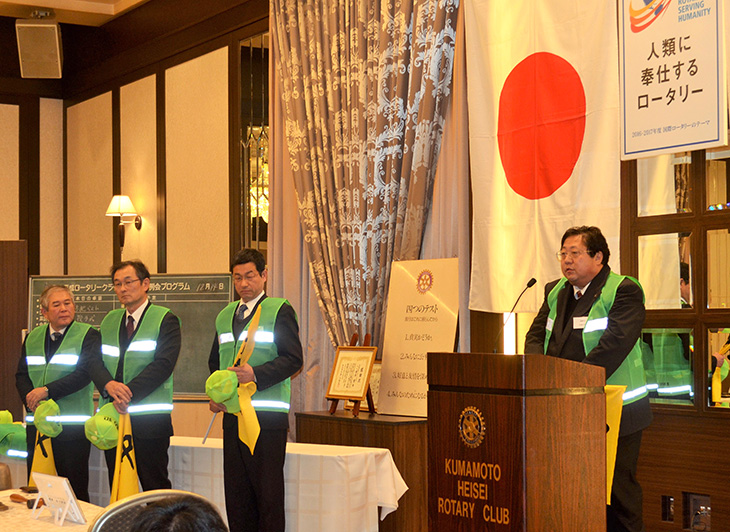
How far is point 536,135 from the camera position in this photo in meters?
4.35

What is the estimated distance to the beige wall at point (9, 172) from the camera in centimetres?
883

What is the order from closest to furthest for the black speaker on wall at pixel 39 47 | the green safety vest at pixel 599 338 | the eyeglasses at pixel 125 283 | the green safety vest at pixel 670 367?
the green safety vest at pixel 599 338, the green safety vest at pixel 670 367, the eyeglasses at pixel 125 283, the black speaker on wall at pixel 39 47

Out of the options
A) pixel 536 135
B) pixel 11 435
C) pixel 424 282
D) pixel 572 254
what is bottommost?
pixel 11 435

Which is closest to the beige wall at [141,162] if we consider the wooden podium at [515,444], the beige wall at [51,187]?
the beige wall at [51,187]

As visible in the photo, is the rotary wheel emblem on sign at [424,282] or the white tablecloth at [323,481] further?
the rotary wheel emblem on sign at [424,282]

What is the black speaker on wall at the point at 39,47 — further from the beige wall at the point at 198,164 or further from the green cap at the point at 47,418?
the green cap at the point at 47,418

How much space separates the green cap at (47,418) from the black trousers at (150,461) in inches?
10.3

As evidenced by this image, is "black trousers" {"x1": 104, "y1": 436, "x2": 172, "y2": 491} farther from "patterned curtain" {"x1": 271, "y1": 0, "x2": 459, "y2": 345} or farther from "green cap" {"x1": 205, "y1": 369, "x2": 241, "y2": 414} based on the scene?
"patterned curtain" {"x1": 271, "y1": 0, "x2": 459, "y2": 345}

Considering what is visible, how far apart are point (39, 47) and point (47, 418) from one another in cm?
473

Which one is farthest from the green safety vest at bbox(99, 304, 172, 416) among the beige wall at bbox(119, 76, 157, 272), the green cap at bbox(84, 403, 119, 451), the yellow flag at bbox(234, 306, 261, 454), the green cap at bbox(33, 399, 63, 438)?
the beige wall at bbox(119, 76, 157, 272)

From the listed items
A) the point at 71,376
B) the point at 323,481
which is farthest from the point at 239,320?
the point at 71,376

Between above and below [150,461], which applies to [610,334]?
above

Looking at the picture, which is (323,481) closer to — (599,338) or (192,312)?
(599,338)

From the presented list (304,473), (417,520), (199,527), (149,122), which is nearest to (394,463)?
(417,520)
